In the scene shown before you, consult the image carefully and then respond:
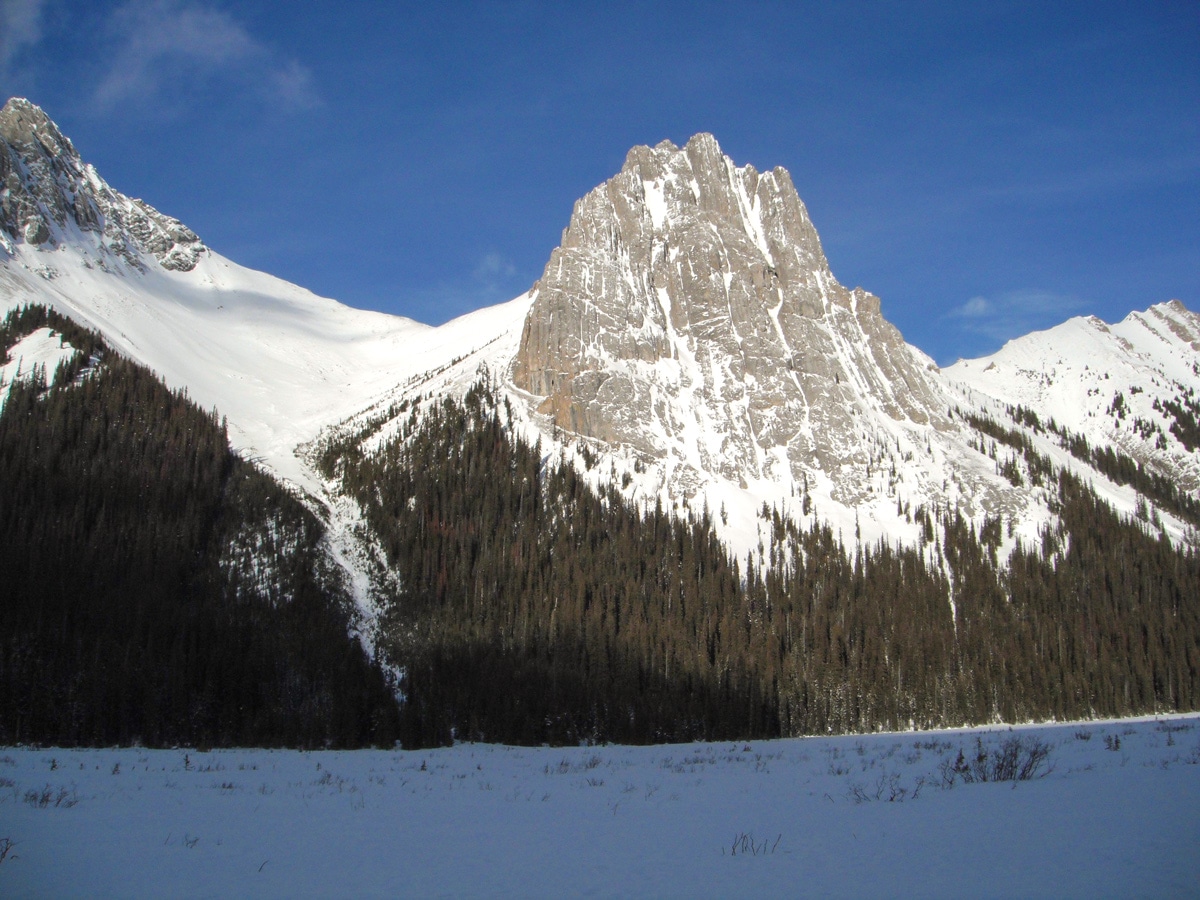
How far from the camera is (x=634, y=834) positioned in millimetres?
16844

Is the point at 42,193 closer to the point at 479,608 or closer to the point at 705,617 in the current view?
the point at 479,608

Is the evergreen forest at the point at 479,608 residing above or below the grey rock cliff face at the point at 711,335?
below

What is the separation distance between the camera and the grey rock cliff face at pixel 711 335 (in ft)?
406

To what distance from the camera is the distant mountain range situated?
370 ft

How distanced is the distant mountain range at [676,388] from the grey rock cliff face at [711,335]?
1.34 ft

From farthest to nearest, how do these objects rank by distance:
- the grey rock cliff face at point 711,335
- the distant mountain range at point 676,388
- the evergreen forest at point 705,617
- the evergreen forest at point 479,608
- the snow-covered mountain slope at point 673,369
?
1. the grey rock cliff face at point 711,335
2. the snow-covered mountain slope at point 673,369
3. the distant mountain range at point 676,388
4. the evergreen forest at point 705,617
5. the evergreen forest at point 479,608

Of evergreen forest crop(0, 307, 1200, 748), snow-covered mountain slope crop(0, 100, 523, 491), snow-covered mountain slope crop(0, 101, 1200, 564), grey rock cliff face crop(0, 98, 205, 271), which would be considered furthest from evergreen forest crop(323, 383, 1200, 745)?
grey rock cliff face crop(0, 98, 205, 271)

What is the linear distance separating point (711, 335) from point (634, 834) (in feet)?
420

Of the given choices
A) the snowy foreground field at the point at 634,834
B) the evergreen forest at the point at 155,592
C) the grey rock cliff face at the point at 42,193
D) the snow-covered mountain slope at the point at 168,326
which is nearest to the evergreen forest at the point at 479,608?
the evergreen forest at the point at 155,592

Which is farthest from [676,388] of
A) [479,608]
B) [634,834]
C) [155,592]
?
[634,834]

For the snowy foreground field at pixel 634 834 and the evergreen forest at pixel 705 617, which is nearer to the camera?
the snowy foreground field at pixel 634 834

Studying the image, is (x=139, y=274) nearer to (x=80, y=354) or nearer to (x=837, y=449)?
(x=80, y=354)

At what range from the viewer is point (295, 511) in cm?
9175

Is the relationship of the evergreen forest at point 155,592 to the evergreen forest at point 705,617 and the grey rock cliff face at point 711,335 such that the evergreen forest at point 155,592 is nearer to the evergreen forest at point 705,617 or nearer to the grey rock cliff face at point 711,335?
the evergreen forest at point 705,617
